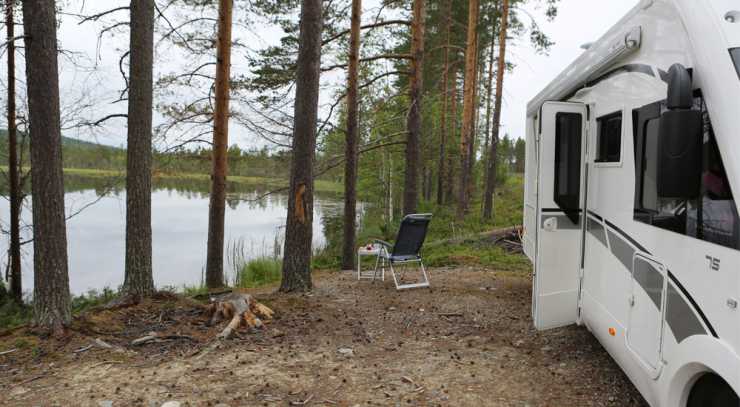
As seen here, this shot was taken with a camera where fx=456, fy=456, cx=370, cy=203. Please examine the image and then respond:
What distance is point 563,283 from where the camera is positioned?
3914 mm

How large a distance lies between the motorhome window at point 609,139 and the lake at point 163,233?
547 cm

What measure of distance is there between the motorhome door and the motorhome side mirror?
1654 mm

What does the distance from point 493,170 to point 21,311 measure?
46.4 ft

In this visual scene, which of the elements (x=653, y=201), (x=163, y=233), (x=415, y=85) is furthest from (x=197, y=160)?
(x=163, y=233)

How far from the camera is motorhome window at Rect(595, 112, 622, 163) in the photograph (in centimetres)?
319

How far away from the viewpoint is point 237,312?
193 inches

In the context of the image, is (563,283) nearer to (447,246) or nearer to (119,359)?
(119,359)

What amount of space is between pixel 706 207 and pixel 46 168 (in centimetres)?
496

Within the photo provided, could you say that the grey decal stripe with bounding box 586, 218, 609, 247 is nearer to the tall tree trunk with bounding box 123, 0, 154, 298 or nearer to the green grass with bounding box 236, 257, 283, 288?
the tall tree trunk with bounding box 123, 0, 154, 298

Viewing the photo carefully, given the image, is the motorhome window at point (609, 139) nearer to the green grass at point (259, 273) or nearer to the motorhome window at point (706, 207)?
the motorhome window at point (706, 207)

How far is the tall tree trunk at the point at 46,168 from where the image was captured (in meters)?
4.03

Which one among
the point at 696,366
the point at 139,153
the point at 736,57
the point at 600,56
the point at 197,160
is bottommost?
the point at 696,366

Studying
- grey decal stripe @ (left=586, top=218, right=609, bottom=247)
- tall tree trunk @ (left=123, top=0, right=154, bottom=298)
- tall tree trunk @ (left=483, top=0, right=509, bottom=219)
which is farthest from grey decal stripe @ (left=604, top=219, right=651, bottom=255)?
tall tree trunk @ (left=483, top=0, right=509, bottom=219)

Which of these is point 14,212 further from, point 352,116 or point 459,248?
point 459,248
